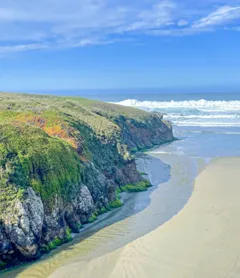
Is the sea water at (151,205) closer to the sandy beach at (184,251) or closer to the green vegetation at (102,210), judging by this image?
the green vegetation at (102,210)


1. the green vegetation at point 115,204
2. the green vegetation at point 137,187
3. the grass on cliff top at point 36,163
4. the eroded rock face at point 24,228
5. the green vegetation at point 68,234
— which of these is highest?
the grass on cliff top at point 36,163

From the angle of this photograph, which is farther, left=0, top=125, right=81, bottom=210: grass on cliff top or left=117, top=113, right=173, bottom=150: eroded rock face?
left=117, top=113, right=173, bottom=150: eroded rock face

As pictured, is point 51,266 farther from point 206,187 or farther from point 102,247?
point 206,187

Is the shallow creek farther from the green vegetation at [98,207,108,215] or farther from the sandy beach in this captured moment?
the sandy beach

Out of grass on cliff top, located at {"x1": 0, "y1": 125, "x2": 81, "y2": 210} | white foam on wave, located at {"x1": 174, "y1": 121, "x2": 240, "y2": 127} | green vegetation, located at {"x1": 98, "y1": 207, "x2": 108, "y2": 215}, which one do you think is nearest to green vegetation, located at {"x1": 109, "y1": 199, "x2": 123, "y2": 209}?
green vegetation, located at {"x1": 98, "y1": 207, "x2": 108, "y2": 215}

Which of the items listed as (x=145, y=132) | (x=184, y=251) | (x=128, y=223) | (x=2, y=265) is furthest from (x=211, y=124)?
(x=2, y=265)

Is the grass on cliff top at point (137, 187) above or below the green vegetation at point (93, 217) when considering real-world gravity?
above

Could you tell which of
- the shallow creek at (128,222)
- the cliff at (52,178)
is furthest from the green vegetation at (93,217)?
the shallow creek at (128,222)

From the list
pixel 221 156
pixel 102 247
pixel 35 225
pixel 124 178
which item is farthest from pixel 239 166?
pixel 35 225
